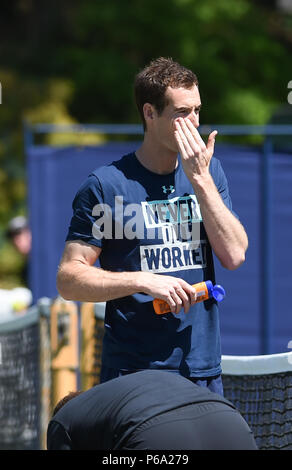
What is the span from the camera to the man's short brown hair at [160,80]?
3008 mm

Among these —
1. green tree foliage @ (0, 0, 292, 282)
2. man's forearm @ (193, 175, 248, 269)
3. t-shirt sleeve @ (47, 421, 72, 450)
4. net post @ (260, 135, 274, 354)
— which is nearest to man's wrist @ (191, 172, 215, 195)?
man's forearm @ (193, 175, 248, 269)

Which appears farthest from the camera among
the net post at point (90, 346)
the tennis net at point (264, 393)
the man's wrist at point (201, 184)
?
the net post at point (90, 346)

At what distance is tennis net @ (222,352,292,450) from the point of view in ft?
11.2

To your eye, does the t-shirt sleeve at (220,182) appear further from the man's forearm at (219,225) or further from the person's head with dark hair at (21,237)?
the person's head with dark hair at (21,237)

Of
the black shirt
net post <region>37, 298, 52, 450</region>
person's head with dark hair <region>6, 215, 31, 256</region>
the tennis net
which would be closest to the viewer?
the black shirt

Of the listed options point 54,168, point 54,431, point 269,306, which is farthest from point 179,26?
point 54,431


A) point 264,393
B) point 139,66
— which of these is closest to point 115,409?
point 264,393

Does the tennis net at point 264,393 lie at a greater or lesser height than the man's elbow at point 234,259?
lesser

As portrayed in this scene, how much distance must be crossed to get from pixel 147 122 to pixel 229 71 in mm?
11159

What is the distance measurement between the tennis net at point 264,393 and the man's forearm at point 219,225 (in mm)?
599

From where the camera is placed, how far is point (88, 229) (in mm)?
3025

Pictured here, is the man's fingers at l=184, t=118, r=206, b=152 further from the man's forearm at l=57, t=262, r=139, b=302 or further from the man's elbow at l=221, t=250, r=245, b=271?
the man's forearm at l=57, t=262, r=139, b=302

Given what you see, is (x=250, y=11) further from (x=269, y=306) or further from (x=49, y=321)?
(x=49, y=321)

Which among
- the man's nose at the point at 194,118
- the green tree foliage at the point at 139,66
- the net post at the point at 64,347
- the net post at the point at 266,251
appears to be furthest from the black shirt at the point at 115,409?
the green tree foliage at the point at 139,66
